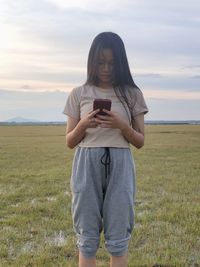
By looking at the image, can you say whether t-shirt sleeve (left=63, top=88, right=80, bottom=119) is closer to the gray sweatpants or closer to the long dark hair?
the long dark hair

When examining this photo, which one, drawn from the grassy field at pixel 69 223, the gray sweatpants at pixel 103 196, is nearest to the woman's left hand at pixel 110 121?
the gray sweatpants at pixel 103 196

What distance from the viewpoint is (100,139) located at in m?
3.23

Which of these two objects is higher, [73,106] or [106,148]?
[73,106]

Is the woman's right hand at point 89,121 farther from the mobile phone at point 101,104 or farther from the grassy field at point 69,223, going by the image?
the grassy field at point 69,223

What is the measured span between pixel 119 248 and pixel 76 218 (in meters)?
0.36

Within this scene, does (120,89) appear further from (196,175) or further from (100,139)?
(196,175)

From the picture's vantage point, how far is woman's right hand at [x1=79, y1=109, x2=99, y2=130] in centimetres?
311

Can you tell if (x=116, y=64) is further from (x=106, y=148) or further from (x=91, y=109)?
(x=106, y=148)

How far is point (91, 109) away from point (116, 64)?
36cm

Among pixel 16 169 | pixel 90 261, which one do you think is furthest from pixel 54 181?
pixel 90 261

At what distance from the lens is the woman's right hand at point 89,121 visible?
3105 mm

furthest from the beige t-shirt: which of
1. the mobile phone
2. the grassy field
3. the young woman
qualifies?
the grassy field

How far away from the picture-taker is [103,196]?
3.30m

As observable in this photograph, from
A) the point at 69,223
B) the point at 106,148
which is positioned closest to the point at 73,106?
the point at 106,148
